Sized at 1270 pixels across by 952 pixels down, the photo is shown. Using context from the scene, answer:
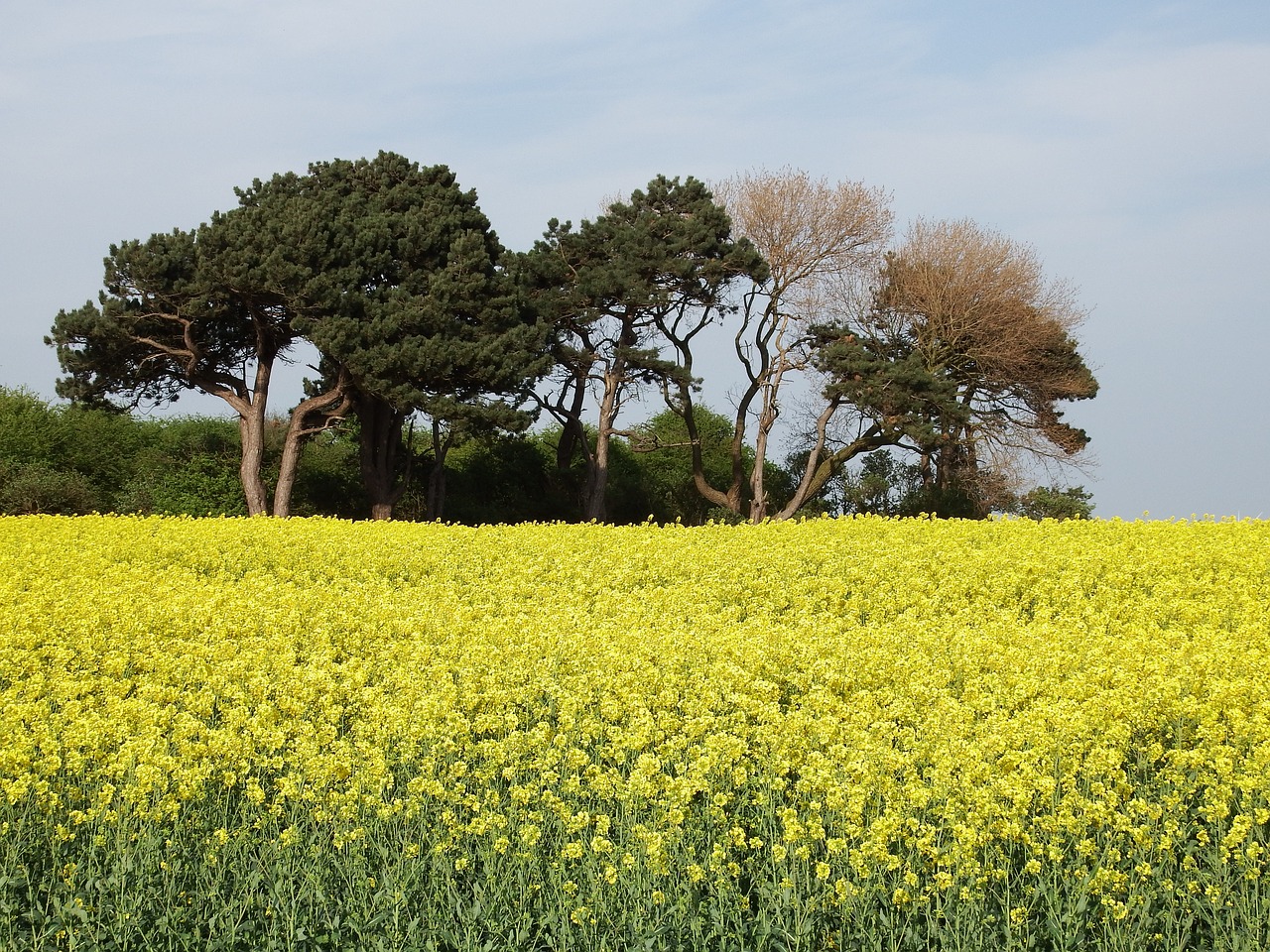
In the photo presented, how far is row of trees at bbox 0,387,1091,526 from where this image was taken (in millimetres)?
31609

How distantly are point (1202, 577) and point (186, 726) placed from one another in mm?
10509

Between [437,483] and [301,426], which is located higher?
[301,426]

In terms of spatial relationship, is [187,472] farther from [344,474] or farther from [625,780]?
[625,780]

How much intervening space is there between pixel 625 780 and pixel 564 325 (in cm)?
2776

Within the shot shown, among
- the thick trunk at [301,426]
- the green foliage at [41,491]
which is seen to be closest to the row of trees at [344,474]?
the green foliage at [41,491]

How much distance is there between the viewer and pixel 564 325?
110 ft

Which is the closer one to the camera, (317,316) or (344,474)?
(317,316)

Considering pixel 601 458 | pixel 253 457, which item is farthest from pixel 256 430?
pixel 601 458

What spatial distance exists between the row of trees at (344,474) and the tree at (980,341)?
1.61 meters

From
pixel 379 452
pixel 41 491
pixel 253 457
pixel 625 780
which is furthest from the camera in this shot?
pixel 379 452

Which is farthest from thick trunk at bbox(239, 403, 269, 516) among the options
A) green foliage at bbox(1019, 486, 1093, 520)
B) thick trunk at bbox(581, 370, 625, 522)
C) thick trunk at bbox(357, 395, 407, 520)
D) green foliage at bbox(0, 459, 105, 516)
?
green foliage at bbox(1019, 486, 1093, 520)

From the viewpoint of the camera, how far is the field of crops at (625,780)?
5242 mm

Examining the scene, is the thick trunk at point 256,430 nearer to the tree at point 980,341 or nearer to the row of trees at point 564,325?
the row of trees at point 564,325

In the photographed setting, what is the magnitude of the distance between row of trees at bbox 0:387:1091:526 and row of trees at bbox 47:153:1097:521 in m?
0.68
